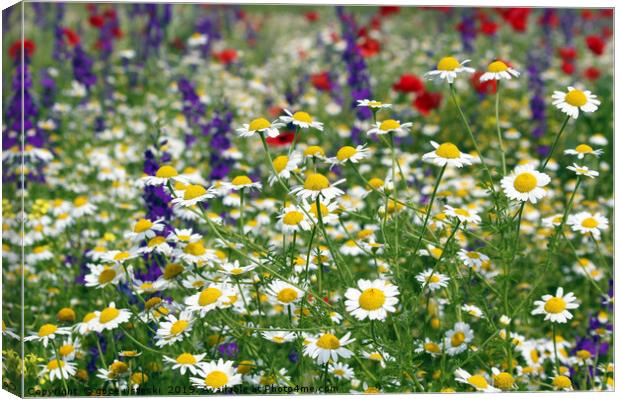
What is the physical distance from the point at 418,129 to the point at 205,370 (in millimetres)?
3380

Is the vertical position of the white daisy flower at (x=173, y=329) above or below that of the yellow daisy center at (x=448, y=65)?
below

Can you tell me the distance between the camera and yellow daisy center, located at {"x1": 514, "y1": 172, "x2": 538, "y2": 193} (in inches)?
86.5

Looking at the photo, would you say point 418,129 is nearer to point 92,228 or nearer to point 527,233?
point 527,233

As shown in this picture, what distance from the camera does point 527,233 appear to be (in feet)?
12.8

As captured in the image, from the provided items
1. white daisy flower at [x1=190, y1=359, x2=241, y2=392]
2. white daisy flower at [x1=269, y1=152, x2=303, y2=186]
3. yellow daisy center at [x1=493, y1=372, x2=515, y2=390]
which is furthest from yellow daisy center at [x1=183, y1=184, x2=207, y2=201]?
yellow daisy center at [x1=493, y1=372, x2=515, y2=390]

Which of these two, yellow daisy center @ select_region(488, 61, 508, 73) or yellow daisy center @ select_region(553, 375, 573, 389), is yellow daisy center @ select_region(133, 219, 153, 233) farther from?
yellow daisy center @ select_region(553, 375, 573, 389)

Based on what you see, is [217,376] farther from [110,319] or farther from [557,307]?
[557,307]

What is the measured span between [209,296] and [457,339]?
0.78m

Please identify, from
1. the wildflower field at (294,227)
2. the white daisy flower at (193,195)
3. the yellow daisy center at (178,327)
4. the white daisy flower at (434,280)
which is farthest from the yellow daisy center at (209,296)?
the white daisy flower at (434,280)

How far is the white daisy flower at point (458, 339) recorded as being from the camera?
8.32 ft

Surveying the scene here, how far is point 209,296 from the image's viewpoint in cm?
223

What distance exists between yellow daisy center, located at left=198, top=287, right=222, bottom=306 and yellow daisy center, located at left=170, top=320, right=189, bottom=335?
12 cm

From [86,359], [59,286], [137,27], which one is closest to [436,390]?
[86,359]

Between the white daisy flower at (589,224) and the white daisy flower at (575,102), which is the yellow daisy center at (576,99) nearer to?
the white daisy flower at (575,102)
